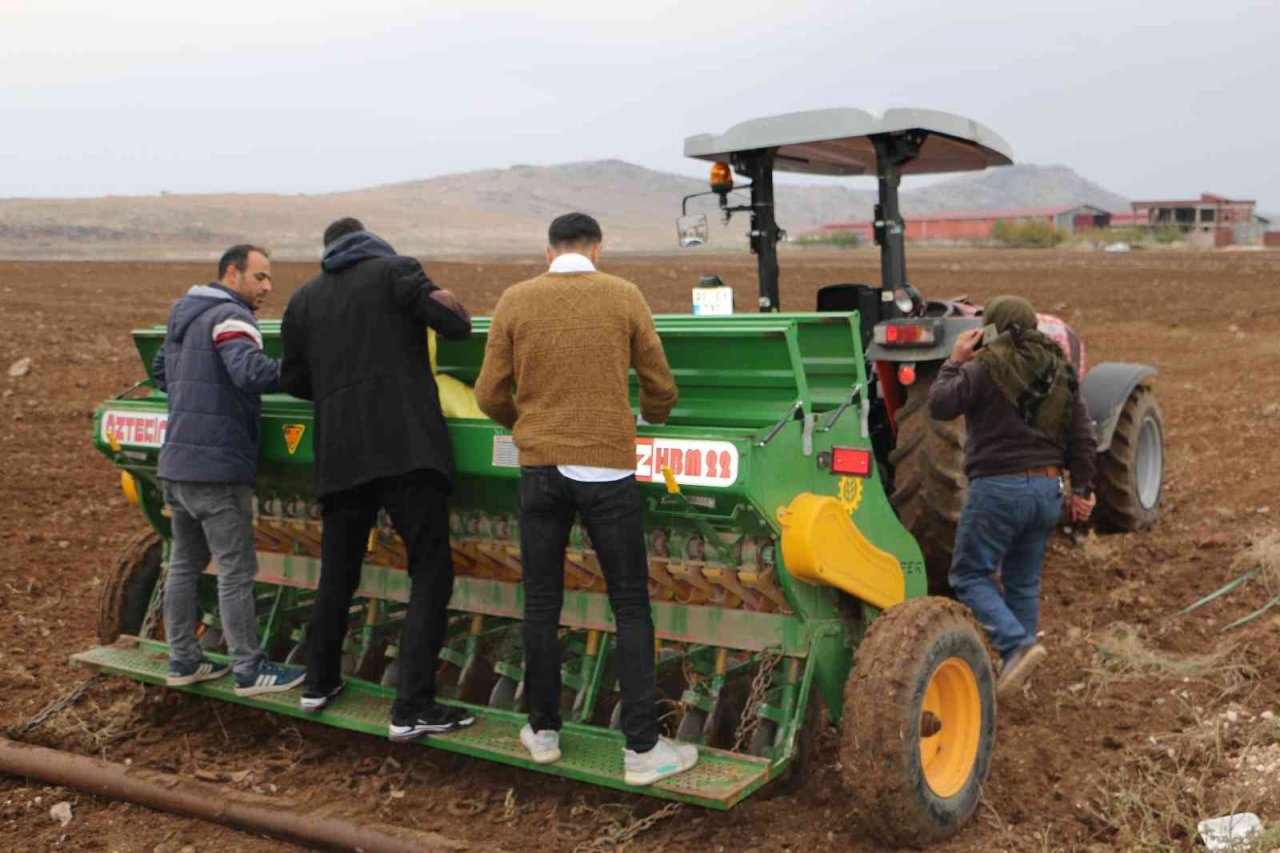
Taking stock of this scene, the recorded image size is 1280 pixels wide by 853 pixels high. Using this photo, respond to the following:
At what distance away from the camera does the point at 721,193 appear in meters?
6.28

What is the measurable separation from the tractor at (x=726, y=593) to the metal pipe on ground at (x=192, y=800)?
0.40 meters

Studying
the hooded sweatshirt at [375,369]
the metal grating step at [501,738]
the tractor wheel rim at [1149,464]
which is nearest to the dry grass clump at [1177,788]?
the metal grating step at [501,738]

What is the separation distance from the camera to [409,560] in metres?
4.53

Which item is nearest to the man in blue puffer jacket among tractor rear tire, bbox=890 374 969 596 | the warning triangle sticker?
the warning triangle sticker

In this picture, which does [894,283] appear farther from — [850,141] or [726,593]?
[726,593]

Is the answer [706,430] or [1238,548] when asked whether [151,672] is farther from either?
[1238,548]

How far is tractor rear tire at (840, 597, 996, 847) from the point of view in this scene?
3.89 m

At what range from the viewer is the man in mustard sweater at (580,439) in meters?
3.99

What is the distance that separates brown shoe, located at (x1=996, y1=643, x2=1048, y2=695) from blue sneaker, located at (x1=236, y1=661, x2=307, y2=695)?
253 centimetres

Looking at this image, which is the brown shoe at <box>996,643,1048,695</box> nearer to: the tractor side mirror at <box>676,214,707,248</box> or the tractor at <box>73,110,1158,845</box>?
the tractor at <box>73,110,1158,845</box>

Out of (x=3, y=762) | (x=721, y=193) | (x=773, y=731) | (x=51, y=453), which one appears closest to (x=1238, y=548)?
(x=721, y=193)

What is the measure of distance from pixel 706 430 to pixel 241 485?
1832 mm

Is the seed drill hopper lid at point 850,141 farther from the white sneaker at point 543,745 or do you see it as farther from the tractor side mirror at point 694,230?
the white sneaker at point 543,745

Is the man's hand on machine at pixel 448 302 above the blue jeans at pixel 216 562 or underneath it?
above
